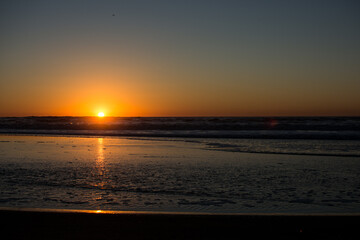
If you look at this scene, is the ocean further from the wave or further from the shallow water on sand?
the wave

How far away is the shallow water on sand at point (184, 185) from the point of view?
7.58 m

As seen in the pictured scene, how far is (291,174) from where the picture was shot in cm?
1176

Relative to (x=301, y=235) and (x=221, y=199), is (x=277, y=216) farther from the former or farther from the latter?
(x=221, y=199)

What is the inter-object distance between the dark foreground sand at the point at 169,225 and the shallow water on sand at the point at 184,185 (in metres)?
0.75

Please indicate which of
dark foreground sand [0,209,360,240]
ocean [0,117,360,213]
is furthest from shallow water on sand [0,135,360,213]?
dark foreground sand [0,209,360,240]

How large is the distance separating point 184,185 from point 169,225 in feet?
12.6

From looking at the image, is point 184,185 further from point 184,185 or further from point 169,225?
point 169,225

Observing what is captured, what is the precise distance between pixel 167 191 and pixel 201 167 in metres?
4.50

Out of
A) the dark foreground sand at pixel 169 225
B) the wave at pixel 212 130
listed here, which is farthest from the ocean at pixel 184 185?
the wave at pixel 212 130

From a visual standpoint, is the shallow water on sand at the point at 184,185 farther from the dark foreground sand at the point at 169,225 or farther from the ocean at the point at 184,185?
the dark foreground sand at the point at 169,225

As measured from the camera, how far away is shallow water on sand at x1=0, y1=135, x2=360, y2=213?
7.58 meters

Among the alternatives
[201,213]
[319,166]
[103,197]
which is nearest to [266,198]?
[201,213]

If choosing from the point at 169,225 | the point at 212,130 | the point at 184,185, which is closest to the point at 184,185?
the point at 184,185

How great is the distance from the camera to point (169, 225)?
234 inches
